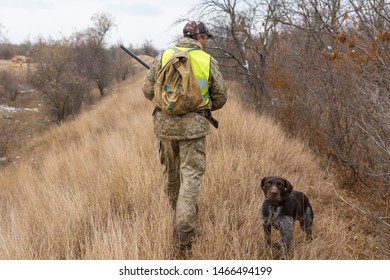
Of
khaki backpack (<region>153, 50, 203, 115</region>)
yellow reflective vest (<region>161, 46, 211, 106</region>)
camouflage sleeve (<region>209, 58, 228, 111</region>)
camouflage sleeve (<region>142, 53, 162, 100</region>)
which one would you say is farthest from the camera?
camouflage sleeve (<region>142, 53, 162, 100</region>)

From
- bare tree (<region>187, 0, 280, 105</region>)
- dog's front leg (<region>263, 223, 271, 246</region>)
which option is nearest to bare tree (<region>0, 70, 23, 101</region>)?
bare tree (<region>187, 0, 280, 105</region>)

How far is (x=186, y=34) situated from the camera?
9.77ft

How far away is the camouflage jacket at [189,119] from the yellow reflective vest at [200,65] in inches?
2.5

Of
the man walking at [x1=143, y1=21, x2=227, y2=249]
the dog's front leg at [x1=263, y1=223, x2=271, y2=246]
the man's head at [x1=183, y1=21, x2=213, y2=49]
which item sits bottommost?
the dog's front leg at [x1=263, y1=223, x2=271, y2=246]

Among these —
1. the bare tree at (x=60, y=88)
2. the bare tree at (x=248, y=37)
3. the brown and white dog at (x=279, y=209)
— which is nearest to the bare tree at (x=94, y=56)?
the bare tree at (x=60, y=88)

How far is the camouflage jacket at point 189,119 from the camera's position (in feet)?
9.19

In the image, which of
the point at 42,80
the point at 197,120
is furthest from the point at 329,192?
the point at 42,80

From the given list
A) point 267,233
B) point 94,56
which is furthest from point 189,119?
point 94,56

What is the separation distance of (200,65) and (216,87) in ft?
0.83

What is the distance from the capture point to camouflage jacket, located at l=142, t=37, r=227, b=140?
2801 mm

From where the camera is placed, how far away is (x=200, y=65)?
2.76 meters

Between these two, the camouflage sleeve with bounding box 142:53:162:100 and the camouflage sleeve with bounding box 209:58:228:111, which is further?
the camouflage sleeve with bounding box 142:53:162:100

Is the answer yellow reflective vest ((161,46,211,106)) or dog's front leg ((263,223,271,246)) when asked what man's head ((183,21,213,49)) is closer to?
yellow reflective vest ((161,46,211,106))

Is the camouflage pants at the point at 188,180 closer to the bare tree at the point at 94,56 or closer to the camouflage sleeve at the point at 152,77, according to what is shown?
the camouflage sleeve at the point at 152,77
